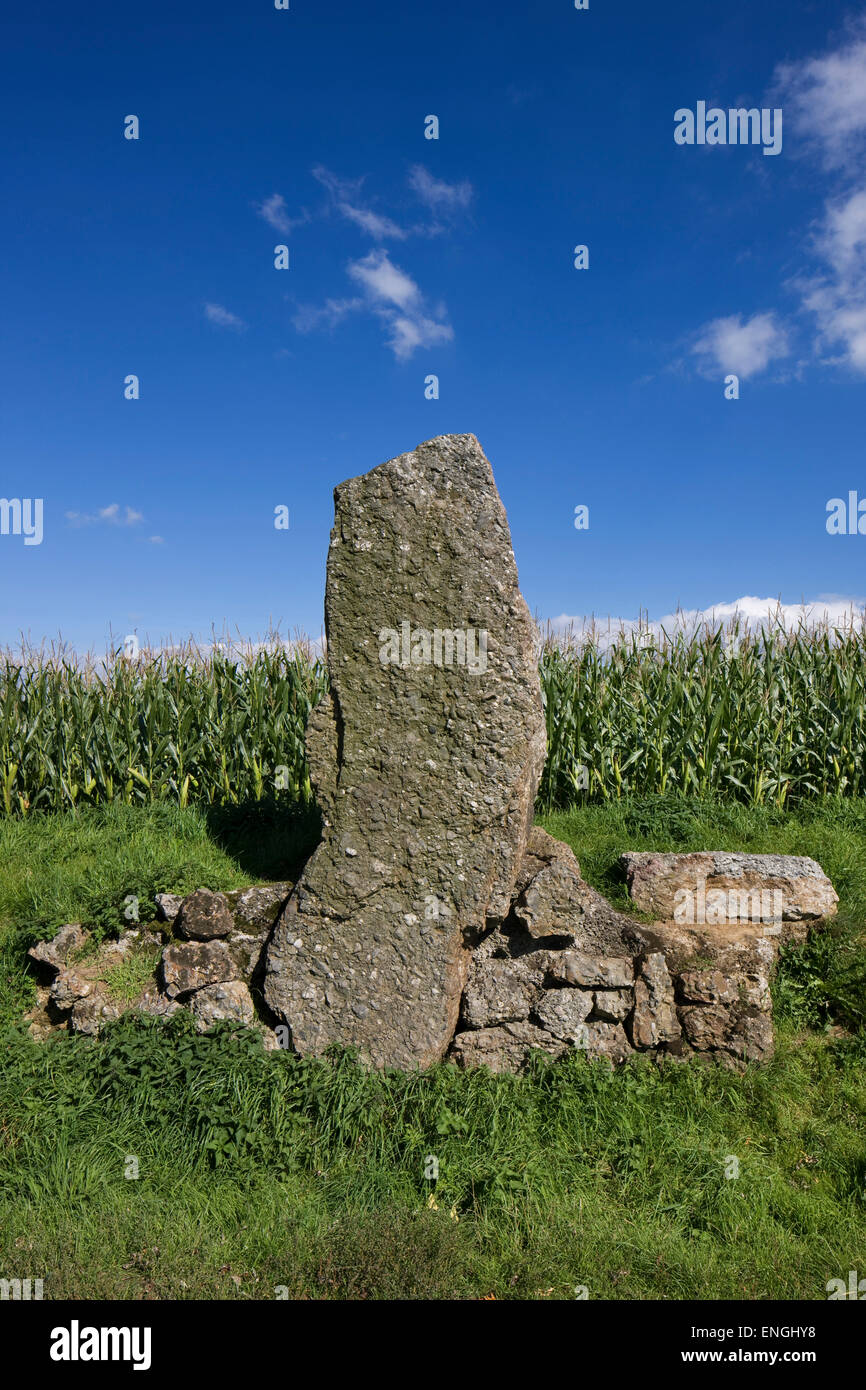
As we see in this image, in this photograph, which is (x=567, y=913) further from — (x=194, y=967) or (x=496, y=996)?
(x=194, y=967)

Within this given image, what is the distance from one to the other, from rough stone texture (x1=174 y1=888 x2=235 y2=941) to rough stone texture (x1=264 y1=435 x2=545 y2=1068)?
1.60 feet

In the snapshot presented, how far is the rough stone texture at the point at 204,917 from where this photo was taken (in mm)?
6008

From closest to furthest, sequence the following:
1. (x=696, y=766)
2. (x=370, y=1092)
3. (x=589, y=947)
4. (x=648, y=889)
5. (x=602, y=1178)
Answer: (x=602, y=1178)
(x=370, y=1092)
(x=589, y=947)
(x=648, y=889)
(x=696, y=766)

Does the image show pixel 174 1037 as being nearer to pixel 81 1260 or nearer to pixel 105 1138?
pixel 105 1138

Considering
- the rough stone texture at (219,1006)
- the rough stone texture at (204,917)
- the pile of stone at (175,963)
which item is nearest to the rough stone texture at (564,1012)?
the pile of stone at (175,963)

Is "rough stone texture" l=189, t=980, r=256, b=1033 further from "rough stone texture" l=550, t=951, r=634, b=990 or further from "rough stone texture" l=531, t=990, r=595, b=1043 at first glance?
"rough stone texture" l=550, t=951, r=634, b=990

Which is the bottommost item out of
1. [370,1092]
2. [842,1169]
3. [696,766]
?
[842,1169]

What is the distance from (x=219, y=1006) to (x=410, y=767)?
2086 millimetres

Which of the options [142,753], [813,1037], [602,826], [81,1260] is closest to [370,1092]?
[81,1260]

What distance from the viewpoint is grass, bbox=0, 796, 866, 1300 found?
4.16 meters

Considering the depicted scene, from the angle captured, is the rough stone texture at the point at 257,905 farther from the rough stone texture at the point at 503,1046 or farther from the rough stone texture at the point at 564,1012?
the rough stone texture at the point at 564,1012
